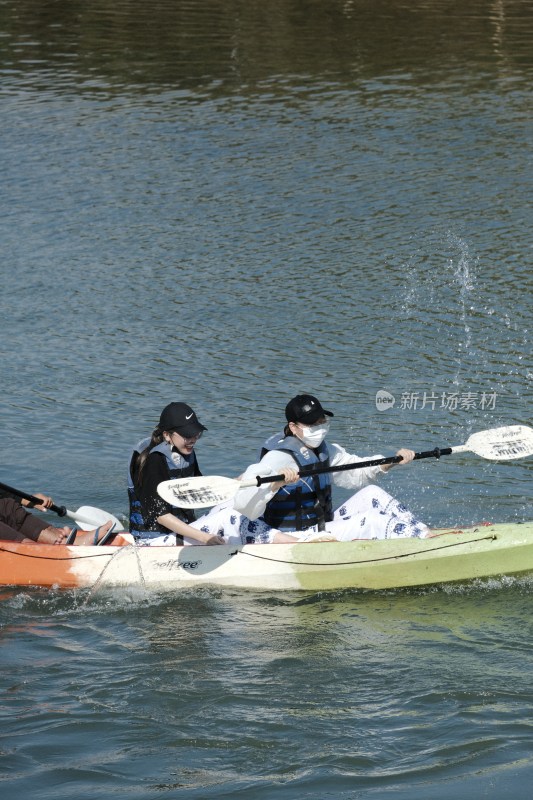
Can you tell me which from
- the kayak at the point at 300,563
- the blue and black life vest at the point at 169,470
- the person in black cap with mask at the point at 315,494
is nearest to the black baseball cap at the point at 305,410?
the person in black cap with mask at the point at 315,494

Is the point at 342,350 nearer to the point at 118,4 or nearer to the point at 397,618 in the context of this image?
the point at 397,618

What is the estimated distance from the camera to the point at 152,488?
8.64 metres

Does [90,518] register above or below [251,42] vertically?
below

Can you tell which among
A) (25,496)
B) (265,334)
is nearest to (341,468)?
(25,496)

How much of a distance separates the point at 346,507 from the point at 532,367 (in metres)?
5.14

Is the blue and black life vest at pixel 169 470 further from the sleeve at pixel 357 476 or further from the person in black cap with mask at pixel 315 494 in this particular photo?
the sleeve at pixel 357 476

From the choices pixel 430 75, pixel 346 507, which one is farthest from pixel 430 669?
pixel 430 75

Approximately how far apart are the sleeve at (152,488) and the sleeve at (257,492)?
0.55m

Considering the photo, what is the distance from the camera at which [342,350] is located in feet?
46.8

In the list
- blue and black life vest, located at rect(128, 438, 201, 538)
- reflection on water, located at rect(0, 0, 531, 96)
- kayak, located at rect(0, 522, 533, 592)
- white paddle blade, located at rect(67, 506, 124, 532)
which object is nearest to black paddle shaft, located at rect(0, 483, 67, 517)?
white paddle blade, located at rect(67, 506, 124, 532)

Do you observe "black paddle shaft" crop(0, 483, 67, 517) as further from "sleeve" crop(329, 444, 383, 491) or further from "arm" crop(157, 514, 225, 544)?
"sleeve" crop(329, 444, 383, 491)

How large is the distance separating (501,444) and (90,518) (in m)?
3.21

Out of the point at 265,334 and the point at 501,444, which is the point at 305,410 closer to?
the point at 501,444

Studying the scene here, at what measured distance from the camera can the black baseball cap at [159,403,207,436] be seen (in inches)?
334
